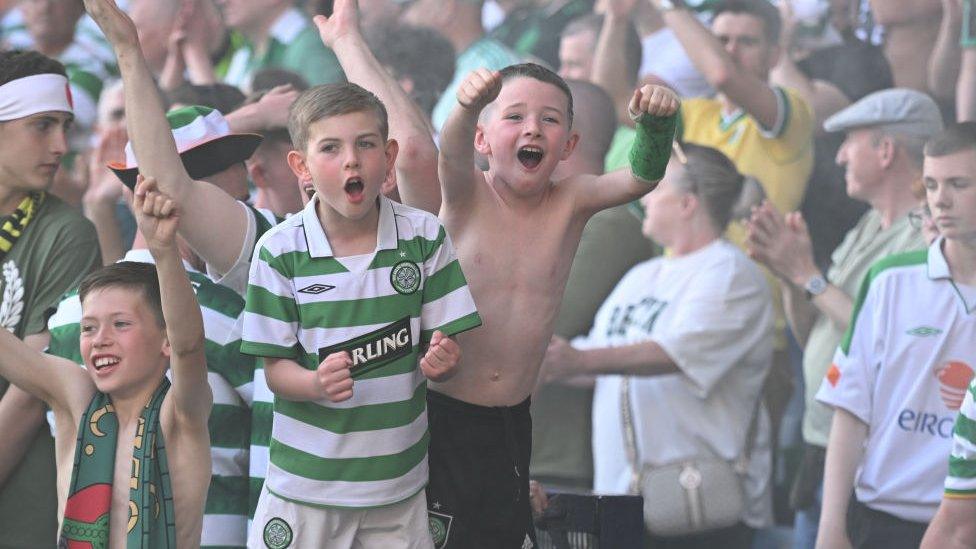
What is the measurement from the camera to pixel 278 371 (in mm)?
2641

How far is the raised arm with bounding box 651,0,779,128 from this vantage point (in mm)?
5172

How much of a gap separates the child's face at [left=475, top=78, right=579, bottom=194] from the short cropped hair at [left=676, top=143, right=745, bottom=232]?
2274 mm

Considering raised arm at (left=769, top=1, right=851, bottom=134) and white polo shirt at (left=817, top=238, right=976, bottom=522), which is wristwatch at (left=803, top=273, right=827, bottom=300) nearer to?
white polo shirt at (left=817, top=238, right=976, bottom=522)

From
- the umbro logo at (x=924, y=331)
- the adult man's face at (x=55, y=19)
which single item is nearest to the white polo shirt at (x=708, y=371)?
the umbro logo at (x=924, y=331)

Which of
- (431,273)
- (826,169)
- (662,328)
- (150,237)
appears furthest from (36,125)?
(826,169)

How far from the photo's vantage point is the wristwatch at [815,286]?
4.86 metres

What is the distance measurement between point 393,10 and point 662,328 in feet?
7.10

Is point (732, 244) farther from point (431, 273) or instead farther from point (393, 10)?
point (431, 273)

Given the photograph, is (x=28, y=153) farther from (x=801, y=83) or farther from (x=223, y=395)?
(x=801, y=83)

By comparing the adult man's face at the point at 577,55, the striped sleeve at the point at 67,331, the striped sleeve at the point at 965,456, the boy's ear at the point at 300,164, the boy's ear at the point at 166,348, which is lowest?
the striped sleeve at the point at 965,456

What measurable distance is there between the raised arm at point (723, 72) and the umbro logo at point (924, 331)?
1122mm

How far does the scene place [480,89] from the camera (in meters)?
2.68

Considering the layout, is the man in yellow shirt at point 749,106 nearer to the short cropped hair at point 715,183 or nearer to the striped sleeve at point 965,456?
the short cropped hair at point 715,183

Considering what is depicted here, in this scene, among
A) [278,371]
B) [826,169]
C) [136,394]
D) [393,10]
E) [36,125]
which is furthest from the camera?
[393,10]
